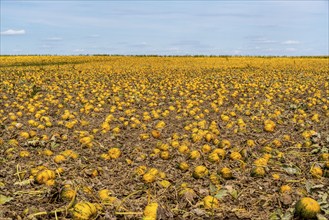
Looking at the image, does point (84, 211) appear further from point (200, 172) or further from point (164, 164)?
point (164, 164)

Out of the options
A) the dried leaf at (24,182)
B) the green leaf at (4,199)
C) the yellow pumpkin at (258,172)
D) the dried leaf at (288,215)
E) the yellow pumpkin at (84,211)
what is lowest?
the dried leaf at (288,215)

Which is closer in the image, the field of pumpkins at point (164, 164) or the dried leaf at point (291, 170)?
the field of pumpkins at point (164, 164)

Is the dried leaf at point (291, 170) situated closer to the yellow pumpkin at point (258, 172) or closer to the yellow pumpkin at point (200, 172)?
the yellow pumpkin at point (258, 172)

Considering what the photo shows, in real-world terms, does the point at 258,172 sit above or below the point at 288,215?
above

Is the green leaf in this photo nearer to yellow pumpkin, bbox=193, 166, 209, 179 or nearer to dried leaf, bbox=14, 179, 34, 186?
dried leaf, bbox=14, 179, 34, 186

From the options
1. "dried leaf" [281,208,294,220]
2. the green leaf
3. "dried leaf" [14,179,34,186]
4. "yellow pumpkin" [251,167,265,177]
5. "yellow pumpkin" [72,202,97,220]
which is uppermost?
"yellow pumpkin" [72,202,97,220]

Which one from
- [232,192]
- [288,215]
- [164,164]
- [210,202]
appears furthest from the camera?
[164,164]

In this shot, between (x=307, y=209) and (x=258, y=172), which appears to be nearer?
(x=307, y=209)

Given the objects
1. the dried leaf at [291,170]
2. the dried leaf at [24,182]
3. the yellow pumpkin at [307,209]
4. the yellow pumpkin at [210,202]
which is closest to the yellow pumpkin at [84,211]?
the yellow pumpkin at [210,202]

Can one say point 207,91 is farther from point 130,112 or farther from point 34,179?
point 34,179

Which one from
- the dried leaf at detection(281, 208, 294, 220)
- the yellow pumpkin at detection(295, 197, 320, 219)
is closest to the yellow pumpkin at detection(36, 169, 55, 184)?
the dried leaf at detection(281, 208, 294, 220)

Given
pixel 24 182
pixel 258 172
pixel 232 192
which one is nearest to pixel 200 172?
pixel 232 192

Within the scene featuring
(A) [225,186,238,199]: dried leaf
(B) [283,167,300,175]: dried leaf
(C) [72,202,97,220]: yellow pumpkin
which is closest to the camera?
(C) [72,202,97,220]: yellow pumpkin

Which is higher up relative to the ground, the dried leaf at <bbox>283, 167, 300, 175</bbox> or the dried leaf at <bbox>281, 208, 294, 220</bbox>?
the dried leaf at <bbox>283, 167, 300, 175</bbox>
